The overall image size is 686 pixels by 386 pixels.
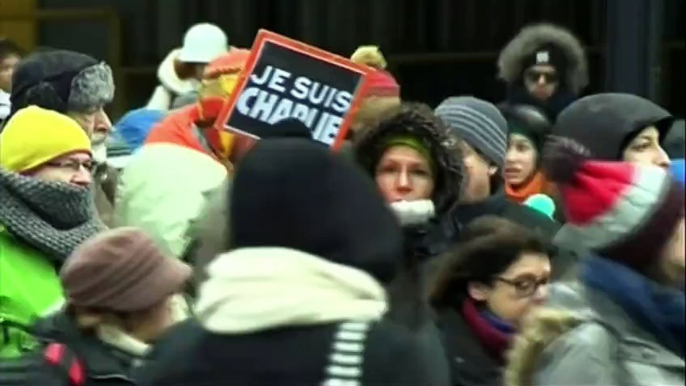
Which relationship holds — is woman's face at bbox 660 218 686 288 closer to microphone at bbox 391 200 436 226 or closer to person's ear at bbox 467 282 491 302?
person's ear at bbox 467 282 491 302

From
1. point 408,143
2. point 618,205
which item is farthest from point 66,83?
point 618,205

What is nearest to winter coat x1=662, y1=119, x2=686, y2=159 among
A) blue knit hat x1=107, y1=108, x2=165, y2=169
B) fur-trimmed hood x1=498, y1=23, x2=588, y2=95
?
blue knit hat x1=107, y1=108, x2=165, y2=169

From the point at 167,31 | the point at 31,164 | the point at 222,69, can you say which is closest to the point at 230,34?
the point at 167,31

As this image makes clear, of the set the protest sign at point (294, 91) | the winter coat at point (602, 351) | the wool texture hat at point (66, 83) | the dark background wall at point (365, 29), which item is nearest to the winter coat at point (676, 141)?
the winter coat at point (602, 351)

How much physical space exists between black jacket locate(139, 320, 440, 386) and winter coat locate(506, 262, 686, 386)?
657 millimetres

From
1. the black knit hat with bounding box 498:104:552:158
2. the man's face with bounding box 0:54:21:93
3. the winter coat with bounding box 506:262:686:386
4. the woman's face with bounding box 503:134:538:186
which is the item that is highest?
the winter coat with bounding box 506:262:686:386

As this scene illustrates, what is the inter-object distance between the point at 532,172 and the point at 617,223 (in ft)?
12.0

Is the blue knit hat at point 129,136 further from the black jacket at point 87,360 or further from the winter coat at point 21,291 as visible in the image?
the black jacket at point 87,360

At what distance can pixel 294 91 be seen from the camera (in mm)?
6172

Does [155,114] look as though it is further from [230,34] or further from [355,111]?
[230,34]

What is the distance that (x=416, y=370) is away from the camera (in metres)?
3.44

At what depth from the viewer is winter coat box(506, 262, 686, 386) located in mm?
3936

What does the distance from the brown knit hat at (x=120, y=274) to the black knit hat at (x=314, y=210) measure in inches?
51.6

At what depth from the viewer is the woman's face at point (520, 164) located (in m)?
7.56
